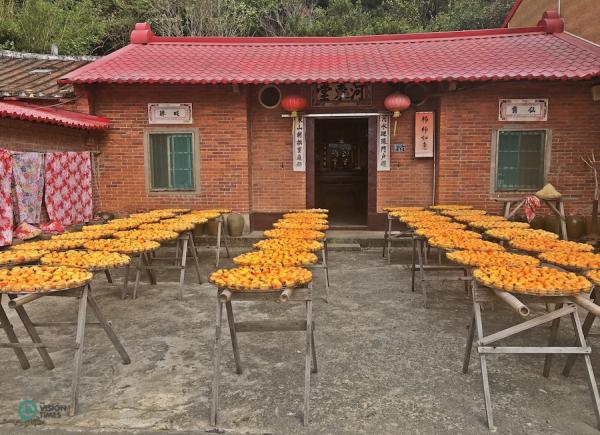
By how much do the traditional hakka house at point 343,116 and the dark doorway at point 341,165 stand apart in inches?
147

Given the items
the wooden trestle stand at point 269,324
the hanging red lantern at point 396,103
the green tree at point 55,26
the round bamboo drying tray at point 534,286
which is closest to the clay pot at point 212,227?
the hanging red lantern at point 396,103

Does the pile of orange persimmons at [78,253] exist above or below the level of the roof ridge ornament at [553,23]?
below

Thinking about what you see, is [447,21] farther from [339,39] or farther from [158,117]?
[158,117]

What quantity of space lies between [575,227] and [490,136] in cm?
250

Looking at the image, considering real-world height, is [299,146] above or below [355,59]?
below

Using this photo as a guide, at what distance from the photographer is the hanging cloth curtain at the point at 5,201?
6.49 m

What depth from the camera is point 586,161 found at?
29.3 ft

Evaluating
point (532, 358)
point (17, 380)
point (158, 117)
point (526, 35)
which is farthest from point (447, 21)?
point (17, 380)

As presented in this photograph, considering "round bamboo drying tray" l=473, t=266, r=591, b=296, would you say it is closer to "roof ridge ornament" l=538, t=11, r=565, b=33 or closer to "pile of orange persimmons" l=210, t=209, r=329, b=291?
"pile of orange persimmons" l=210, t=209, r=329, b=291

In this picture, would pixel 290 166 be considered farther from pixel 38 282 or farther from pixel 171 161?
pixel 38 282

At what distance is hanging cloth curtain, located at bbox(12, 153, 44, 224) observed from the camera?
7055 mm

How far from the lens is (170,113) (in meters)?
9.41

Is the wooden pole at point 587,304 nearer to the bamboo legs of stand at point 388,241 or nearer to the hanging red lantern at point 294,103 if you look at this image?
the bamboo legs of stand at point 388,241

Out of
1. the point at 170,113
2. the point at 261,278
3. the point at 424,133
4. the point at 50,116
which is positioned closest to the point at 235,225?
the point at 170,113
